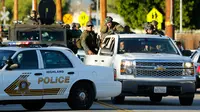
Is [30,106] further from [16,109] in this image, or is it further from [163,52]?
[163,52]

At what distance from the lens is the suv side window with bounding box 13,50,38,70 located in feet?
60.4

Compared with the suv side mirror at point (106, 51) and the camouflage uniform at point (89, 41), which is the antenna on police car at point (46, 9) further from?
the suv side mirror at point (106, 51)

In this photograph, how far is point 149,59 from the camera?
2138 cm

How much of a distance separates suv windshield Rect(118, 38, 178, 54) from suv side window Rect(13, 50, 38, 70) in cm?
420

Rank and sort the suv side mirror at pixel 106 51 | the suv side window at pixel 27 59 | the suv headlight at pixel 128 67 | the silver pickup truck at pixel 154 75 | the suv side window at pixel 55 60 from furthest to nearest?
the suv side mirror at pixel 106 51 → the suv headlight at pixel 128 67 → the silver pickup truck at pixel 154 75 → the suv side window at pixel 55 60 → the suv side window at pixel 27 59

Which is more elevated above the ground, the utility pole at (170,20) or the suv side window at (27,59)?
the utility pole at (170,20)

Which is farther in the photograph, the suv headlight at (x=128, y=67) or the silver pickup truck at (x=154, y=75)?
the suv headlight at (x=128, y=67)

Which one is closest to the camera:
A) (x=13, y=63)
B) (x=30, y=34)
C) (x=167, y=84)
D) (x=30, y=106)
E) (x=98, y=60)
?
(x=13, y=63)

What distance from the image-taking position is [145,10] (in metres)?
76.9

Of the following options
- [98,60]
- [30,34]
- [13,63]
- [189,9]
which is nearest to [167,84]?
[98,60]

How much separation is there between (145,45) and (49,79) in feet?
15.1

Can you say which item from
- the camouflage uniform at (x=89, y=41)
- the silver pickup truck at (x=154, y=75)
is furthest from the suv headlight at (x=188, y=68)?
the camouflage uniform at (x=89, y=41)

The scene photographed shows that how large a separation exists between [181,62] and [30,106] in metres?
4.20

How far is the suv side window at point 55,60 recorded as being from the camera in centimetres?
1878
